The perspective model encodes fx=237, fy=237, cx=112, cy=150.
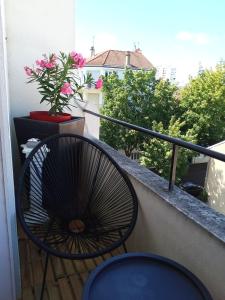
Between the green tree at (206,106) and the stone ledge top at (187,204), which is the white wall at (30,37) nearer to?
the stone ledge top at (187,204)

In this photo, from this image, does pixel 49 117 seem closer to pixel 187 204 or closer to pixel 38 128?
pixel 38 128

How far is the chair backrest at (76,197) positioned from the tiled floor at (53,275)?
0.71 feet

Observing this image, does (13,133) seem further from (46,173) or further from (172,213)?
(172,213)

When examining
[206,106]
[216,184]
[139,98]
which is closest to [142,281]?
[216,184]

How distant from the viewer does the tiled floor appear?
1191 millimetres

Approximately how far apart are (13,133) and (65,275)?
1195 mm

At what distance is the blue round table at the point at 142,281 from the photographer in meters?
0.75

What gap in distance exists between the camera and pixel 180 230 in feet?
3.46

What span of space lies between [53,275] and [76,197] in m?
0.44

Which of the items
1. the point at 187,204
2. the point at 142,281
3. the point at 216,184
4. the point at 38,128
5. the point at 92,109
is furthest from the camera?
the point at 216,184

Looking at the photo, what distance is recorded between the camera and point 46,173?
4.59 ft

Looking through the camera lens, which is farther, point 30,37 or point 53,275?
→ point 30,37

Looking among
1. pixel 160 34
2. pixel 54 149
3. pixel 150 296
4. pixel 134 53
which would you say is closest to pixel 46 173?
pixel 54 149

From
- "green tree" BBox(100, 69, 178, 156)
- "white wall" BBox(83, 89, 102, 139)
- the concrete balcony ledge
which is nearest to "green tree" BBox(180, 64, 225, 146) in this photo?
"green tree" BBox(100, 69, 178, 156)
